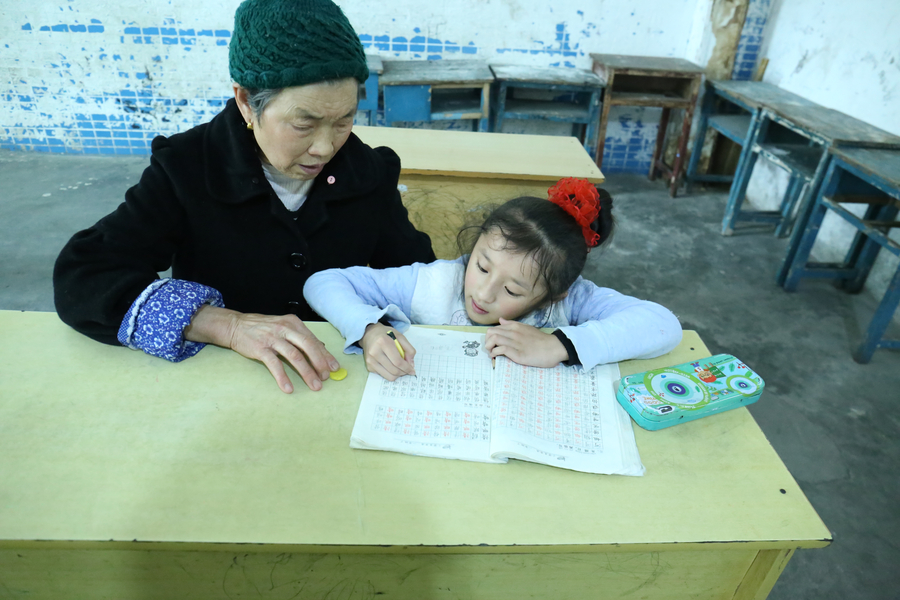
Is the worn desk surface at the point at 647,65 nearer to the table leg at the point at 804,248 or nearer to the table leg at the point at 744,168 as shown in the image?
the table leg at the point at 744,168

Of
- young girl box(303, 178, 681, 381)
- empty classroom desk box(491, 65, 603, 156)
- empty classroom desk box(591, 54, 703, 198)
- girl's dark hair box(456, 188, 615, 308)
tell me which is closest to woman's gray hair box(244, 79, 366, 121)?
young girl box(303, 178, 681, 381)

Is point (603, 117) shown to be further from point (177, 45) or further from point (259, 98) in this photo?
point (259, 98)

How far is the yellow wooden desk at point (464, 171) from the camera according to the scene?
2354mm

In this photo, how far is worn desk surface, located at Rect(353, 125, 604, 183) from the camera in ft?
7.67

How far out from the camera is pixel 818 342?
2.73 m

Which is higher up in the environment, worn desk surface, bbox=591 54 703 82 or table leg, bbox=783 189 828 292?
worn desk surface, bbox=591 54 703 82

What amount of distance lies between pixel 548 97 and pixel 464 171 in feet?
8.32

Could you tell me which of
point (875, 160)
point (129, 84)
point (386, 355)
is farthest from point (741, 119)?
point (129, 84)

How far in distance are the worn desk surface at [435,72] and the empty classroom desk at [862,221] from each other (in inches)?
87.3

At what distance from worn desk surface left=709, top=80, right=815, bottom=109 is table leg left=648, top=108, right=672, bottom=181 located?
18.0 inches

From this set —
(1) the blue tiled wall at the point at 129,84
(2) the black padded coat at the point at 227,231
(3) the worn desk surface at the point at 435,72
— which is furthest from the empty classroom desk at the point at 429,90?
(2) the black padded coat at the point at 227,231

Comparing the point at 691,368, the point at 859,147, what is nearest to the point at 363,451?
the point at 691,368

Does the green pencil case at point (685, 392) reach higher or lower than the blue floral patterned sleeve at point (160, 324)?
lower

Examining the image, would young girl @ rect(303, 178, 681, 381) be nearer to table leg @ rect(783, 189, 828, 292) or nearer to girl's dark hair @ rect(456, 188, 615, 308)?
girl's dark hair @ rect(456, 188, 615, 308)
